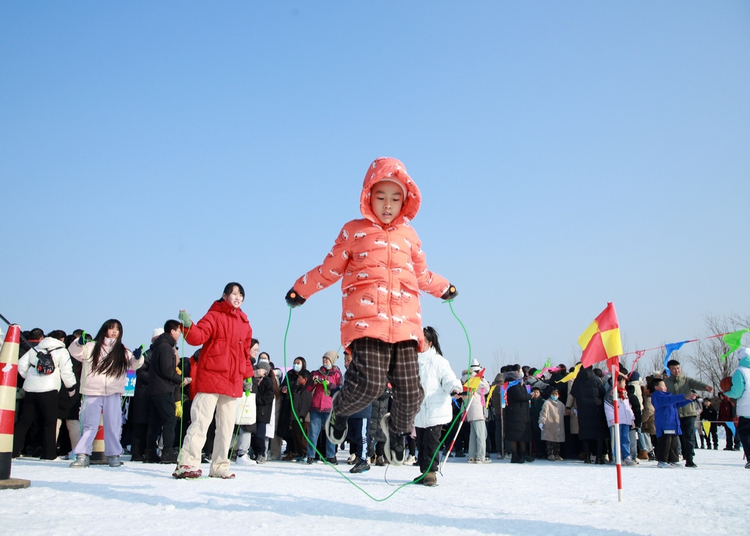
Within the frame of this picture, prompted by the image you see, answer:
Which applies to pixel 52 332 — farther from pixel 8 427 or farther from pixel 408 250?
pixel 408 250

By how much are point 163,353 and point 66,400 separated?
2.55 m

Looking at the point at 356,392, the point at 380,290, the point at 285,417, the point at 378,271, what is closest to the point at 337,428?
the point at 356,392

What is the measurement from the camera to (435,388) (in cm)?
895

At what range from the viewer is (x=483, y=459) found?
45.0 feet

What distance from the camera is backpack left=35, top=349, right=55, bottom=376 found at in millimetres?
9594

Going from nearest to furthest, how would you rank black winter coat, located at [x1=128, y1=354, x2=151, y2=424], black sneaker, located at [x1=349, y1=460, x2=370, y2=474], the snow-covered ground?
1. the snow-covered ground
2. black sneaker, located at [x1=349, y1=460, x2=370, y2=474]
3. black winter coat, located at [x1=128, y1=354, x2=151, y2=424]

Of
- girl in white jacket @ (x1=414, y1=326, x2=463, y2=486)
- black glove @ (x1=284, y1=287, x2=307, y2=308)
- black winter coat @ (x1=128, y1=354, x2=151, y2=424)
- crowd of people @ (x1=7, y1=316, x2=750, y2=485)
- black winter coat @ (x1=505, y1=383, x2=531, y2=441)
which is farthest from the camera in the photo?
black winter coat @ (x1=505, y1=383, x2=531, y2=441)

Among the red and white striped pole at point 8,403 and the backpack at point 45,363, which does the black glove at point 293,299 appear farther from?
the backpack at point 45,363

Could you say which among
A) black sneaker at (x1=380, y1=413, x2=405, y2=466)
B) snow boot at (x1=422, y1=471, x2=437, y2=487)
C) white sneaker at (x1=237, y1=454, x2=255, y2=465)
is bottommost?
white sneaker at (x1=237, y1=454, x2=255, y2=465)

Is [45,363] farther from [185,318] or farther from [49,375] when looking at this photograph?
[185,318]

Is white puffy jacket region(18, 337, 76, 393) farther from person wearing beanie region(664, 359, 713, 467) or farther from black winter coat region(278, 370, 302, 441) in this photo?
person wearing beanie region(664, 359, 713, 467)

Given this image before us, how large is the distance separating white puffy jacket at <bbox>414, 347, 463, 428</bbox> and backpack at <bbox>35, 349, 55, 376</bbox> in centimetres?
570

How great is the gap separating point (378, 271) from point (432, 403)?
4007 millimetres

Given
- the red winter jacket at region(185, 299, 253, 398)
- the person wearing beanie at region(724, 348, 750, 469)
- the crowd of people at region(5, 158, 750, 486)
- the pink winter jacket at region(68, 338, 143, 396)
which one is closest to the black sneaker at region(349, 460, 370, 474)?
the crowd of people at region(5, 158, 750, 486)
